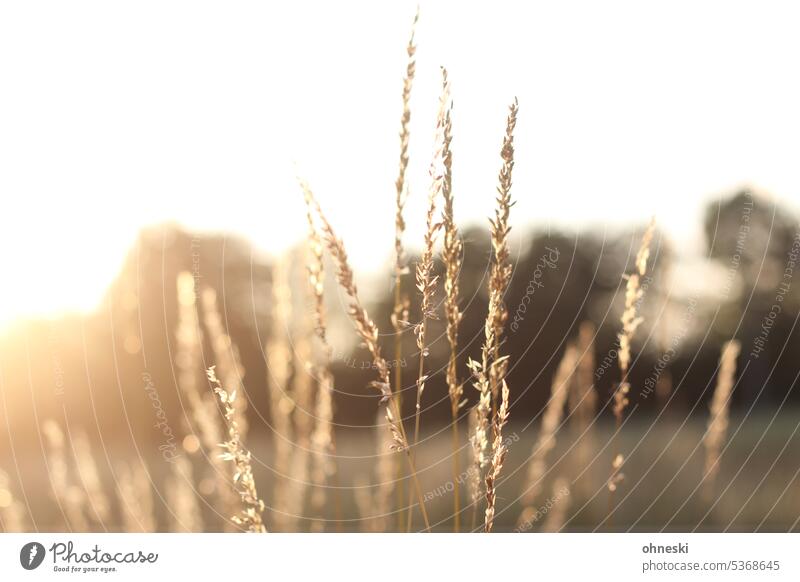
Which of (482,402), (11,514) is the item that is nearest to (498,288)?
(482,402)

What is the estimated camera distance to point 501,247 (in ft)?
5.13

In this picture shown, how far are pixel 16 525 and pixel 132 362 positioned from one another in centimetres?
628

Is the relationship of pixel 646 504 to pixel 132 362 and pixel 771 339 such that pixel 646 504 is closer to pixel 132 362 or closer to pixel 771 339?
pixel 771 339

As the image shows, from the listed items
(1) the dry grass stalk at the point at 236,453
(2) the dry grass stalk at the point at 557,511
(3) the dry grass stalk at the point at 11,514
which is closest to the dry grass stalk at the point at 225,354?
(1) the dry grass stalk at the point at 236,453

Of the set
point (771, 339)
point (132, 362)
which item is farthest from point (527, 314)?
point (132, 362)

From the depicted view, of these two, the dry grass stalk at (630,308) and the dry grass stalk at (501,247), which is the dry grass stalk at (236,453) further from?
the dry grass stalk at (630,308)

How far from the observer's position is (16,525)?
2633mm

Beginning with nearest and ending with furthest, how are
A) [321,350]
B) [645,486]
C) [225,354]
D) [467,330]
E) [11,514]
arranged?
[321,350]
[225,354]
[11,514]
[645,486]
[467,330]

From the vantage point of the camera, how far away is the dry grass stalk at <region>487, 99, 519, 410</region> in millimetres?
1530

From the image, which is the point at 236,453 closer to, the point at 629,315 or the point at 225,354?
the point at 225,354

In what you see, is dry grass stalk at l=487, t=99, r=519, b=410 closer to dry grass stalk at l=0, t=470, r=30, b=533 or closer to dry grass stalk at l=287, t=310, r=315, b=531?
dry grass stalk at l=287, t=310, r=315, b=531

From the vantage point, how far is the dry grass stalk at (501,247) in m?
1.53

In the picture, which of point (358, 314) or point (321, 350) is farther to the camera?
point (321, 350)

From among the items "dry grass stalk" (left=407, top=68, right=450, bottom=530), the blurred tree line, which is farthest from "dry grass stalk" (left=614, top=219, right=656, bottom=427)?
the blurred tree line
